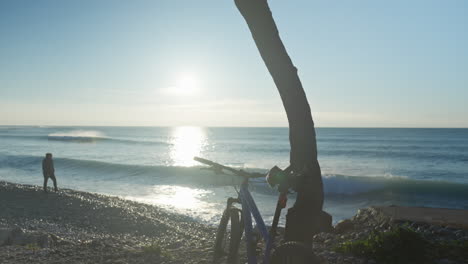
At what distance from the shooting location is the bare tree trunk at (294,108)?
15.4ft

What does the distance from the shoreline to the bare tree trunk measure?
86 cm

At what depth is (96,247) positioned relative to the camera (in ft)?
20.8

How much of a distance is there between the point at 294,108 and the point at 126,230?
7259mm

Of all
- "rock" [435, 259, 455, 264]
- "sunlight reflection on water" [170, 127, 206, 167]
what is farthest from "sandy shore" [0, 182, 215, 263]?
"sunlight reflection on water" [170, 127, 206, 167]

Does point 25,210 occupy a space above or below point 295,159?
below

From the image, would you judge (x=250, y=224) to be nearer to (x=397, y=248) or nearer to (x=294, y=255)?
(x=294, y=255)

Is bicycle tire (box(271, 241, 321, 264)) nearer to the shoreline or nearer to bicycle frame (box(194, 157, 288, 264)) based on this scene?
bicycle frame (box(194, 157, 288, 264))

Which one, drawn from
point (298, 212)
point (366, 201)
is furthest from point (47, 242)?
point (366, 201)

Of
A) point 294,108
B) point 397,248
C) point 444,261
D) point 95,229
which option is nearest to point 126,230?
point 95,229

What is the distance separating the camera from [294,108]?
471 cm

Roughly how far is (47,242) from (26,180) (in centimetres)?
1652

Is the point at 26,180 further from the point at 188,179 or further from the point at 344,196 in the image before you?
the point at 344,196

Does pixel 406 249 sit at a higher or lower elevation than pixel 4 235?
higher

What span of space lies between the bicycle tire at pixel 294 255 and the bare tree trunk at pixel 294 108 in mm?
1598
